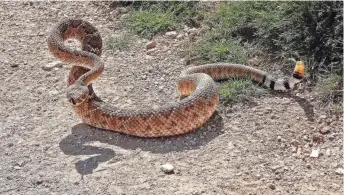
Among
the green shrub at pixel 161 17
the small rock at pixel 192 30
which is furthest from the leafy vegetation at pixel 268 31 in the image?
the small rock at pixel 192 30

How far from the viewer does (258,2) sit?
8.40 m

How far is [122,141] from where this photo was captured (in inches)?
261

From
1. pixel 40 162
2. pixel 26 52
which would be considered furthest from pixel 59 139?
pixel 26 52

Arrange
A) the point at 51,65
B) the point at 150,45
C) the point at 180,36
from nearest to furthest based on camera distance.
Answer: the point at 51,65 → the point at 150,45 → the point at 180,36

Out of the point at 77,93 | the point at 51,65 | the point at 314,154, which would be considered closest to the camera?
the point at 314,154

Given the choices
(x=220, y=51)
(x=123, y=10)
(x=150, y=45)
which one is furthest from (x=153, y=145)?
(x=123, y=10)

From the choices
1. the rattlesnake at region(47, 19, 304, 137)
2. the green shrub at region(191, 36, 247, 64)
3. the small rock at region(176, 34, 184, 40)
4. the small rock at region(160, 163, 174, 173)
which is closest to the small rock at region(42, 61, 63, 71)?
the rattlesnake at region(47, 19, 304, 137)

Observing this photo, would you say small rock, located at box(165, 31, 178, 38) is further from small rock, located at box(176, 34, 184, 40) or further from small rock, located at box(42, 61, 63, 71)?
small rock, located at box(42, 61, 63, 71)

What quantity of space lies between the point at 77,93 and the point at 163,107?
87 cm

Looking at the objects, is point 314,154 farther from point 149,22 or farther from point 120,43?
point 149,22

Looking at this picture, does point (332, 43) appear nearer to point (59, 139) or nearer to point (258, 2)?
point (258, 2)

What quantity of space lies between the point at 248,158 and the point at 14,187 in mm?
2059

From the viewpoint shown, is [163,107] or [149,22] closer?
[163,107]

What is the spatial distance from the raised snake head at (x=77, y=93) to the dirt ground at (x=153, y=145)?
33 centimetres
